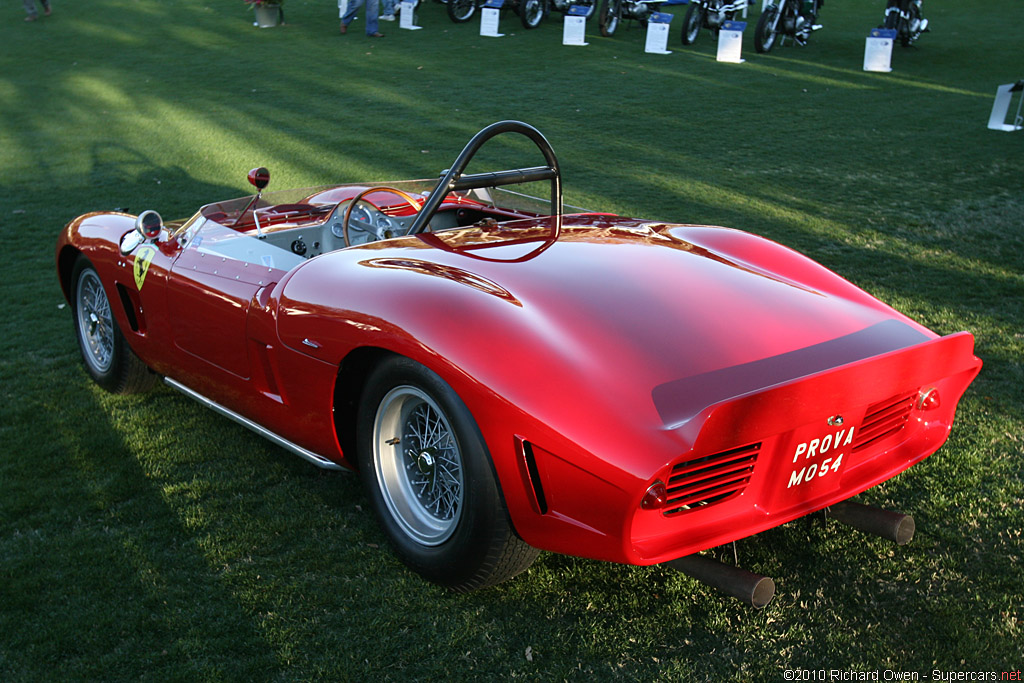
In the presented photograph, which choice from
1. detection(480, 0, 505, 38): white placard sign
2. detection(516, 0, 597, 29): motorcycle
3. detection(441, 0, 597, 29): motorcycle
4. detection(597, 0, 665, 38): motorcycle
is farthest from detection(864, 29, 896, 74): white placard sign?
detection(480, 0, 505, 38): white placard sign

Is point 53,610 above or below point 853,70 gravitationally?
below

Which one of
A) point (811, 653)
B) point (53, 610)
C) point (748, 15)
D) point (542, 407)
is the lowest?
point (53, 610)

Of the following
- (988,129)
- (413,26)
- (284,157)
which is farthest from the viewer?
(413,26)

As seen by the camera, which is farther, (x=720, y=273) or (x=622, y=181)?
(x=622, y=181)

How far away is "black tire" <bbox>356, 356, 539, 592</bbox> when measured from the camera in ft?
8.31

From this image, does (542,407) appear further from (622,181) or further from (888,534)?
(622,181)

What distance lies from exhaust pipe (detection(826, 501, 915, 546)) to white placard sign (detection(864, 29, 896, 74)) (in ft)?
46.8

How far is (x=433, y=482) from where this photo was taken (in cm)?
288

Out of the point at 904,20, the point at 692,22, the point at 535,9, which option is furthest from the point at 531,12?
the point at 904,20

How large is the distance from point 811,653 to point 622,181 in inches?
277

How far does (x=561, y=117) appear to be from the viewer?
39.6ft

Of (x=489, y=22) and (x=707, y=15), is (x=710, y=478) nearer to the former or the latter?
(x=489, y=22)

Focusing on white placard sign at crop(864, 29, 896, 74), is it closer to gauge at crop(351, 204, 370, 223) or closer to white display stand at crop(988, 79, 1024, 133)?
white display stand at crop(988, 79, 1024, 133)

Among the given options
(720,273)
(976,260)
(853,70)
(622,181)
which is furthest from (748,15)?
(720,273)
